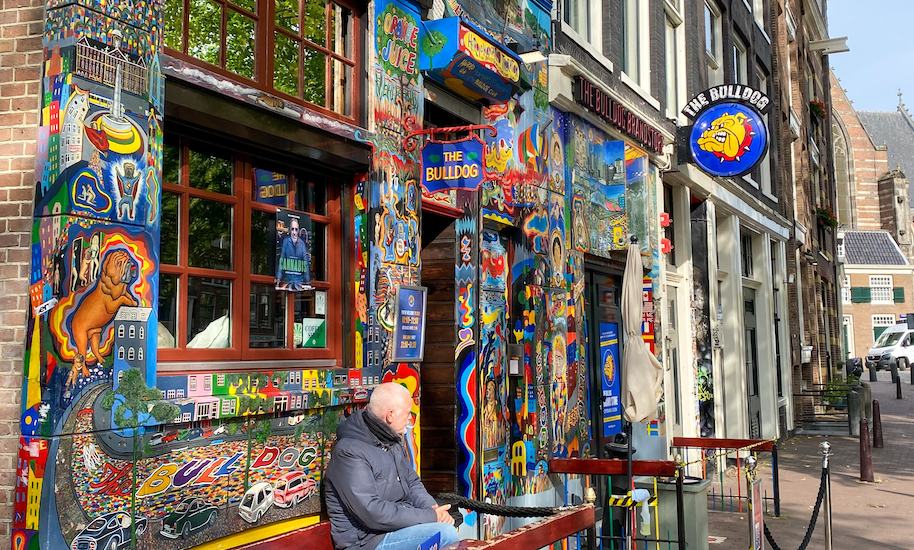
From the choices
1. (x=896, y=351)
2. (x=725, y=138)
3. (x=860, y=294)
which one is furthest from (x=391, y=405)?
(x=860, y=294)

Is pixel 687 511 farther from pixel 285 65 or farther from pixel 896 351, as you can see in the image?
pixel 896 351

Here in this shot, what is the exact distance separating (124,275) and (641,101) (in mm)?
9441

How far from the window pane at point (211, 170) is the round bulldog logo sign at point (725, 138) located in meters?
9.48

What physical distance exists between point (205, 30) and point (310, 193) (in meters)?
1.25

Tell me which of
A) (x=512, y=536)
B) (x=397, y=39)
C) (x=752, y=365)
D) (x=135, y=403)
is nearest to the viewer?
(x=135, y=403)

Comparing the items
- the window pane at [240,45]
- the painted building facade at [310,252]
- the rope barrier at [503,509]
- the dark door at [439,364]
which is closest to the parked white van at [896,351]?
the painted building facade at [310,252]

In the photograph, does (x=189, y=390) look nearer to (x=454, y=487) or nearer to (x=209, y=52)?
(x=209, y=52)

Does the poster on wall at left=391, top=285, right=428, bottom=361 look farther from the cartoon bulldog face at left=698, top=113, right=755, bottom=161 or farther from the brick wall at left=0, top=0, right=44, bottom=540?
the cartoon bulldog face at left=698, top=113, right=755, bottom=161

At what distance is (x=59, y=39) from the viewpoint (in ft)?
11.9

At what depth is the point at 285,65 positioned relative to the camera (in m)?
5.09

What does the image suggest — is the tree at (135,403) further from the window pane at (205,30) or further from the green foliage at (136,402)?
the window pane at (205,30)

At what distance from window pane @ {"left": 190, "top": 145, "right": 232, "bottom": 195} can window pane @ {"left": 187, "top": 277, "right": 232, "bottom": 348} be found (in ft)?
1.70

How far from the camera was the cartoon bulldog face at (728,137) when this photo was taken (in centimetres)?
1262

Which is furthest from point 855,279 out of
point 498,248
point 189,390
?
point 189,390
